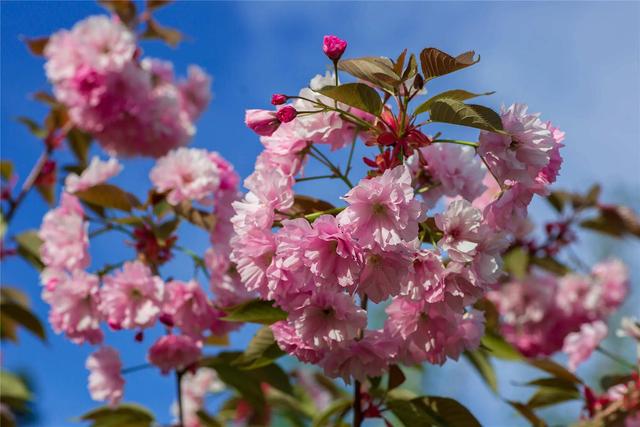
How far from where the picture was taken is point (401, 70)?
127cm

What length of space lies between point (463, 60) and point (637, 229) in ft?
8.13

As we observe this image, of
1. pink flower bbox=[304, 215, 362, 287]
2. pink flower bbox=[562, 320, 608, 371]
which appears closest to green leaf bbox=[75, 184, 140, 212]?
pink flower bbox=[304, 215, 362, 287]

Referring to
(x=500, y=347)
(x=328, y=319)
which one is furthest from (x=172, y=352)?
(x=500, y=347)

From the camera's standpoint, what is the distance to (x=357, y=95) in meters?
1.25

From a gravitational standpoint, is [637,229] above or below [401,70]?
above

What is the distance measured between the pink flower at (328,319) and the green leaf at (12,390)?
1861mm

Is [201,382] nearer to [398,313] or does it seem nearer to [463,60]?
[398,313]

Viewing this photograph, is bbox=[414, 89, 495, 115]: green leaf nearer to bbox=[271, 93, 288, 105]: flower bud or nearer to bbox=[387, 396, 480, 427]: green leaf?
bbox=[271, 93, 288, 105]: flower bud

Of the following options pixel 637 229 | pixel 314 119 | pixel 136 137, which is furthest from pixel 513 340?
pixel 314 119

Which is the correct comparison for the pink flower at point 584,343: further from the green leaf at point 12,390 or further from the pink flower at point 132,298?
the green leaf at point 12,390

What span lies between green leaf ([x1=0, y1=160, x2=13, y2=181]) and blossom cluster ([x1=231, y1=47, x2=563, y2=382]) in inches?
75.5

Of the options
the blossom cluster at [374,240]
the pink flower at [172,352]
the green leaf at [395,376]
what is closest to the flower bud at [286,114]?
the blossom cluster at [374,240]

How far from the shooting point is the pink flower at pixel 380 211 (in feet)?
3.78

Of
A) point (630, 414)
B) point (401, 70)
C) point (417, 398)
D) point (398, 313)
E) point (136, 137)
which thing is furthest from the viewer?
point (136, 137)
